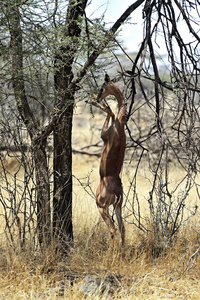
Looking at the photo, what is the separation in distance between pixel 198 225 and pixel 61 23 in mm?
3558

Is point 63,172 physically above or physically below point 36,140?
below

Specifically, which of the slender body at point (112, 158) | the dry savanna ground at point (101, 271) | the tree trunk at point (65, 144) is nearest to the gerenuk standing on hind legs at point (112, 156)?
the slender body at point (112, 158)

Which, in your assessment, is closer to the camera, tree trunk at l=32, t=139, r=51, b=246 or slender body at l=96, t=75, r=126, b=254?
slender body at l=96, t=75, r=126, b=254

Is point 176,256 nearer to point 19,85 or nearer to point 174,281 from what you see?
point 174,281

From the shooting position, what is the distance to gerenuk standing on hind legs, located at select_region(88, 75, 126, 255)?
4094 millimetres

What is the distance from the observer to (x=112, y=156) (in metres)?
4.13

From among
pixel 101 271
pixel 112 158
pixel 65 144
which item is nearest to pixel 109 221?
pixel 101 271

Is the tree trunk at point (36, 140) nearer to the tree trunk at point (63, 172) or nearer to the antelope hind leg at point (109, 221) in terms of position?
the tree trunk at point (63, 172)

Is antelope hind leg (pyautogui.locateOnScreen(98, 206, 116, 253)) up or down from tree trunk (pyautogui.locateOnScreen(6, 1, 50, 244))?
down

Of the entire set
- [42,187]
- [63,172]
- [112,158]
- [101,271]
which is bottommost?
[101,271]

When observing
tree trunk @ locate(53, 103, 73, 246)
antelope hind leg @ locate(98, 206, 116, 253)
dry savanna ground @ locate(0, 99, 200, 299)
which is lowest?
dry savanna ground @ locate(0, 99, 200, 299)

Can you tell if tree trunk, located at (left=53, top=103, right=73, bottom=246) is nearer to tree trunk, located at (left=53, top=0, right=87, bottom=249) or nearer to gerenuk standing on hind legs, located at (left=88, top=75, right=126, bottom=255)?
tree trunk, located at (left=53, top=0, right=87, bottom=249)

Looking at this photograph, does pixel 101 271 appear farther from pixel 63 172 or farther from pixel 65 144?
pixel 65 144

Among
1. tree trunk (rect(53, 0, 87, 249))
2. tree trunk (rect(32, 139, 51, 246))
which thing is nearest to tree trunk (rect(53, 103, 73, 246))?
tree trunk (rect(53, 0, 87, 249))
